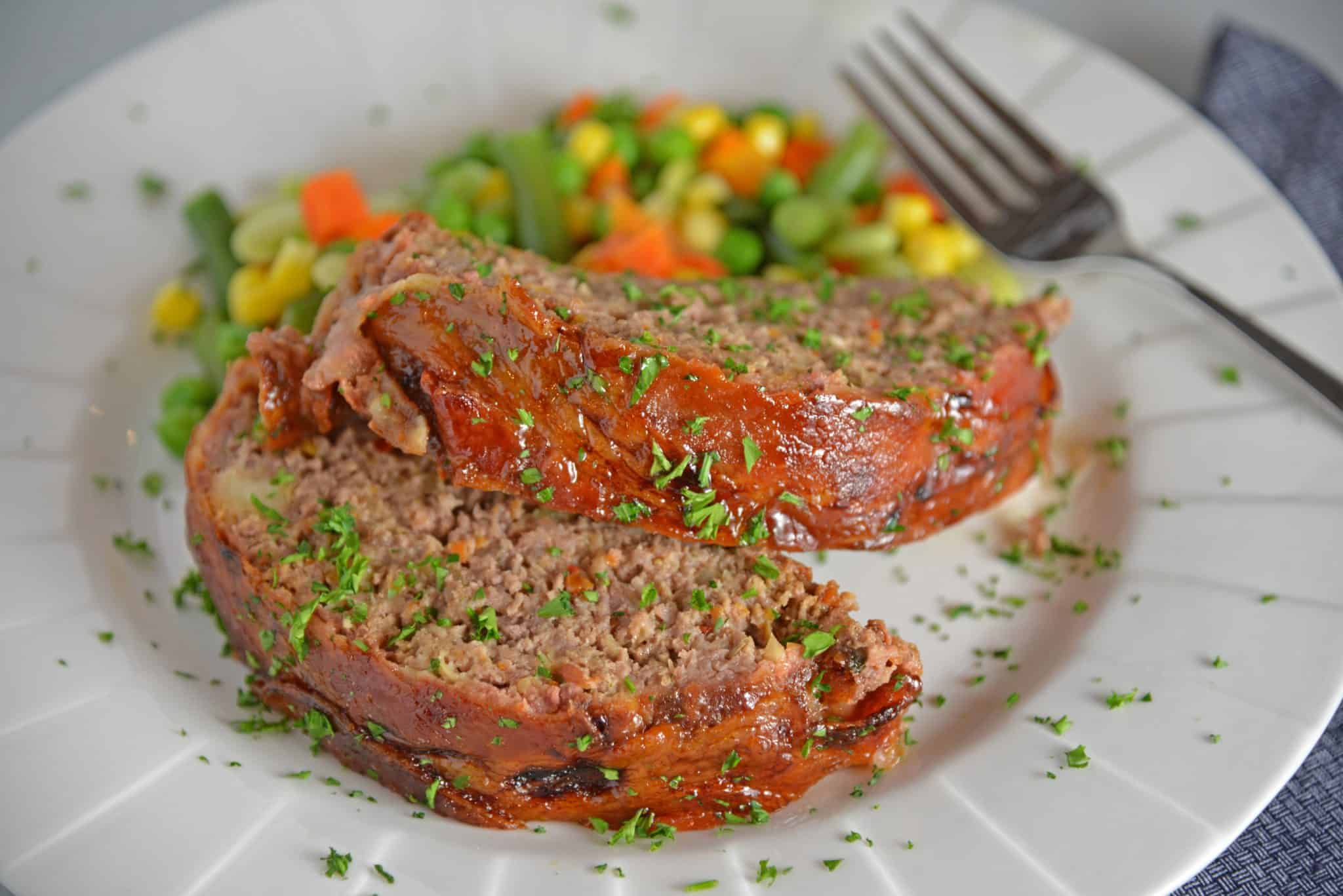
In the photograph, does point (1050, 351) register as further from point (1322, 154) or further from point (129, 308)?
point (129, 308)

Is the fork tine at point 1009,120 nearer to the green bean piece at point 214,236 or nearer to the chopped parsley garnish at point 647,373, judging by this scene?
the chopped parsley garnish at point 647,373

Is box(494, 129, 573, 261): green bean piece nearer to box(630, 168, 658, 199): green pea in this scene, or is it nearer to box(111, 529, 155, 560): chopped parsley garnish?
box(630, 168, 658, 199): green pea

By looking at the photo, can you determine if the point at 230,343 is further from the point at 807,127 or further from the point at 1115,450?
the point at 1115,450

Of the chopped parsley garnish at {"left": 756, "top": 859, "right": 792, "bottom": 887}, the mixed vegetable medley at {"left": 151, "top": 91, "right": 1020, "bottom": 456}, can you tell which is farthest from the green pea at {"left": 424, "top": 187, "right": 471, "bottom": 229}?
the chopped parsley garnish at {"left": 756, "top": 859, "right": 792, "bottom": 887}

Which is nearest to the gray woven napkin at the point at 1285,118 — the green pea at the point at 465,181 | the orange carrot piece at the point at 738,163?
the orange carrot piece at the point at 738,163

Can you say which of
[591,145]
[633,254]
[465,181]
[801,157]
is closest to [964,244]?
[801,157]

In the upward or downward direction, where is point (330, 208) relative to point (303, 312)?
upward
